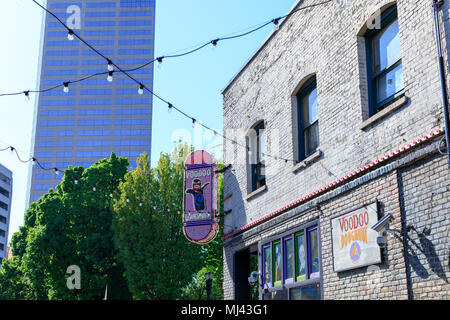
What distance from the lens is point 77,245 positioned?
2930 centimetres

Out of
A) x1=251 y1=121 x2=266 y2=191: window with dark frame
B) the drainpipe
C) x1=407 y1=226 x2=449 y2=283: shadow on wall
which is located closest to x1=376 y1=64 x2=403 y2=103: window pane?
the drainpipe

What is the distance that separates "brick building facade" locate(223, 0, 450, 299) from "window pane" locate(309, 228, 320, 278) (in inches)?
1.2

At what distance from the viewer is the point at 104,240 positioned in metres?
28.8

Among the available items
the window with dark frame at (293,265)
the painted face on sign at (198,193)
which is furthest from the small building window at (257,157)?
the window with dark frame at (293,265)

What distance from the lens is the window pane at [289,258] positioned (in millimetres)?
12154

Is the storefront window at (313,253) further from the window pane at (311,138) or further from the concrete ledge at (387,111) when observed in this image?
A: the concrete ledge at (387,111)

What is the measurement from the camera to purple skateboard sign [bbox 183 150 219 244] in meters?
15.6

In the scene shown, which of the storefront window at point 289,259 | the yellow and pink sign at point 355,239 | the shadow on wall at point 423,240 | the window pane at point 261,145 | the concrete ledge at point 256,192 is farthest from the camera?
the window pane at point 261,145

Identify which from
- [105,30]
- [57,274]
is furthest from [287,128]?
[105,30]

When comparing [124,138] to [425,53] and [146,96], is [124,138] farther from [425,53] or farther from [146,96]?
[425,53]

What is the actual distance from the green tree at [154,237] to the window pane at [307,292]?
14.2m

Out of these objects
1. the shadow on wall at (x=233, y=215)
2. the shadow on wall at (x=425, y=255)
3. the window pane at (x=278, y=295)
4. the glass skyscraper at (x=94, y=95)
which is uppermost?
the glass skyscraper at (x=94, y=95)

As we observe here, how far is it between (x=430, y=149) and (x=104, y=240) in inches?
924

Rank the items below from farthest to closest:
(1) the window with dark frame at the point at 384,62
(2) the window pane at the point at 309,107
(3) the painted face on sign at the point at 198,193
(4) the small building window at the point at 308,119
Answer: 1. (3) the painted face on sign at the point at 198,193
2. (2) the window pane at the point at 309,107
3. (4) the small building window at the point at 308,119
4. (1) the window with dark frame at the point at 384,62
